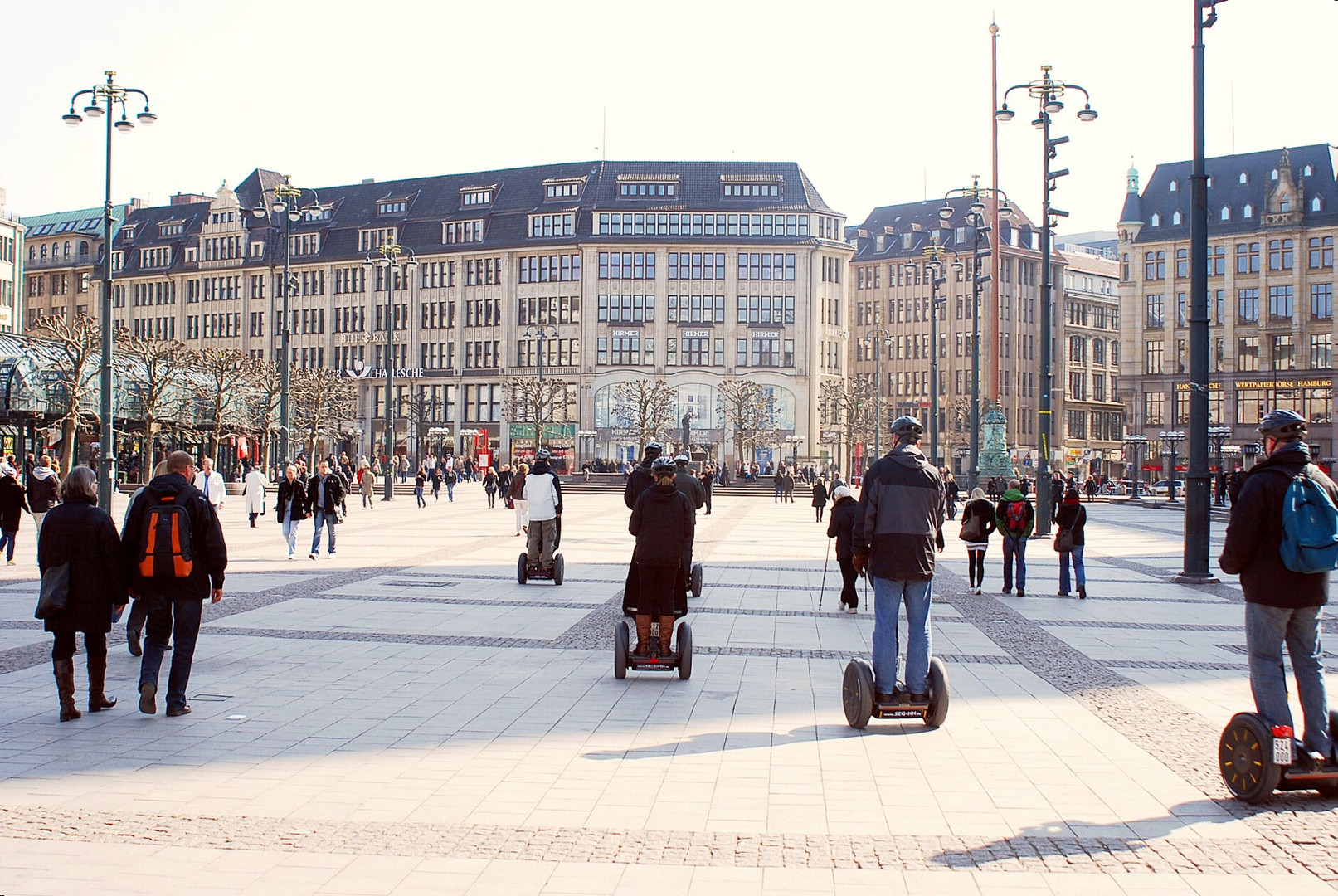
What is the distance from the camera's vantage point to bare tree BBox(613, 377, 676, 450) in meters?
84.7

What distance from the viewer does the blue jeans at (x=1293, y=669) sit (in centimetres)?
672

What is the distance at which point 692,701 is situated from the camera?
32.0ft

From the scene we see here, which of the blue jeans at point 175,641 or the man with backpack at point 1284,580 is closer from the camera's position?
the man with backpack at point 1284,580

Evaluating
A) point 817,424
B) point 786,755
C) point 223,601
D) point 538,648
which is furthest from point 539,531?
point 817,424

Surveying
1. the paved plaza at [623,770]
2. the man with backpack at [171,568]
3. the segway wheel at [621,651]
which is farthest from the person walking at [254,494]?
the man with backpack at [171,568]

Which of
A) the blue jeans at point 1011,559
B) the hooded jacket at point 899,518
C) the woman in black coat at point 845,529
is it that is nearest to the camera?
the hooded jacket at point 899,518

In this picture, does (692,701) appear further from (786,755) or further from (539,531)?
(539,531)

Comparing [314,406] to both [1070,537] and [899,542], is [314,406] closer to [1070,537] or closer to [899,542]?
[1070,537]

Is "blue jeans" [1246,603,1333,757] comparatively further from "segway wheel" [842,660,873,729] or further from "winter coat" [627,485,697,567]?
"winter coat" [627,485,697,567]

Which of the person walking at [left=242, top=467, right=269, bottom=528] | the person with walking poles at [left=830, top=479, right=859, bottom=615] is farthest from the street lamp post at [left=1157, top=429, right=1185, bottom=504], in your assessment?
the person with walking poles at [left=830, top=479, right=859, bottom=615]

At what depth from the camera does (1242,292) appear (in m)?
93.0

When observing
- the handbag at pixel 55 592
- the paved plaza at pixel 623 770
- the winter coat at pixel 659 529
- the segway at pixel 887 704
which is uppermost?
the winter coat at pixel 659 529

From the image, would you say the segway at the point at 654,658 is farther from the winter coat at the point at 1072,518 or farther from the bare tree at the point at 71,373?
the bare tree at the point at 71,373

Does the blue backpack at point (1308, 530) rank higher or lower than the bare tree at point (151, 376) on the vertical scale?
lower
